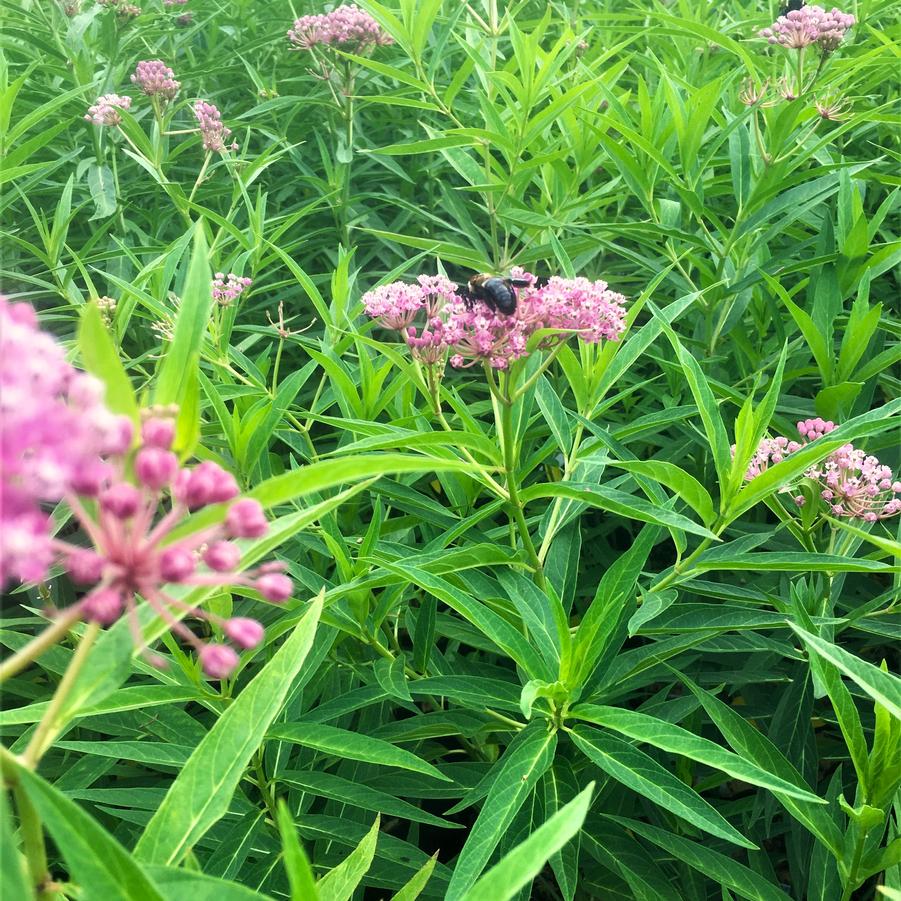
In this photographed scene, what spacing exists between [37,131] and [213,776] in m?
4.29

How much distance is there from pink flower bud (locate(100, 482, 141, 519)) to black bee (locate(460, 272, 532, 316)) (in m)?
1.30

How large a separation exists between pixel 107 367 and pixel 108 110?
2.97m

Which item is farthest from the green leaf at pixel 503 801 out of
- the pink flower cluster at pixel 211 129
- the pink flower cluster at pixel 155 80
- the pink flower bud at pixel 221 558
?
the pink flower cluster at pixel 155 80

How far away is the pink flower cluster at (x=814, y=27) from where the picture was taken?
8.95 ft

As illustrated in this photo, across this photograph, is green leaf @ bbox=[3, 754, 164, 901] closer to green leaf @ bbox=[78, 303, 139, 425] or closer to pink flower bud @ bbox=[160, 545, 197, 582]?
pink flower bud @ bbox=[160, 545, 197, 582]

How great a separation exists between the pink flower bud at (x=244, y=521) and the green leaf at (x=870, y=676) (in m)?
0.88

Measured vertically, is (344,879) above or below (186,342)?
below

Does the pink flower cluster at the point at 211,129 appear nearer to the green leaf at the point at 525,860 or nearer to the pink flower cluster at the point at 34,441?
the pink flower cluster at the point at 34,441

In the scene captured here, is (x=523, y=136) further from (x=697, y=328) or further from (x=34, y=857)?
(x=34, y=857)

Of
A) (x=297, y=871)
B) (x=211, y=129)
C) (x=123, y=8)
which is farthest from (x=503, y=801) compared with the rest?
(x=123, y=8)

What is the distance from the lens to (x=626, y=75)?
14.8 feet

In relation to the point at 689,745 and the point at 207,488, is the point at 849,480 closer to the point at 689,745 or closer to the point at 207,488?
the point at 689,745

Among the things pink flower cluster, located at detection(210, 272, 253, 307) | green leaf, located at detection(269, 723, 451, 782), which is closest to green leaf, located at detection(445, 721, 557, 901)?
green leaf, located at detection(269, 723, 451, 782)

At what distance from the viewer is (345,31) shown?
3.69 metres
